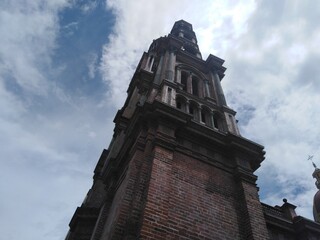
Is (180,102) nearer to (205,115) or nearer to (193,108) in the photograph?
(193,108)

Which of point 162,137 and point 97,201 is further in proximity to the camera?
point 97,201

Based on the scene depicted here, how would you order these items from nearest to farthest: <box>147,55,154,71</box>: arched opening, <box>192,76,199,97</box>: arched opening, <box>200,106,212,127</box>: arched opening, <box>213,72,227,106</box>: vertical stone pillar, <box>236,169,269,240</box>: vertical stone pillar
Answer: <box>236,169,269,240</box>: vertical stone pillar → <box>200,106,212,127</box>: arched opening → <box>213,72,227,106</box>: vertical stone pillar → <box>192,76,199,97</box>: arched opening → <box>147,55,154,71</box>: arched opening

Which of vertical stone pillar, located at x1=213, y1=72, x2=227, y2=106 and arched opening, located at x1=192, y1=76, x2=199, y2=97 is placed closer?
vertical stone pillar, located at x1=213, y1=72, x2=227, y2=106

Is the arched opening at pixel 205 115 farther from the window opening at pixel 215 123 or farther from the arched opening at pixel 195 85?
the arched opening at pixel 195 85

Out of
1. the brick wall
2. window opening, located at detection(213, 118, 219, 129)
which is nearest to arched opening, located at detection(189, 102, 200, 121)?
window opening, located at detection(213, 118, 219, 129)

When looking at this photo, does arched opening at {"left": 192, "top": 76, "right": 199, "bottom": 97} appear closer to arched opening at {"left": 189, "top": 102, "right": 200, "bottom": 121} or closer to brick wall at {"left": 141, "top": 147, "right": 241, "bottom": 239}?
arched opening at {"left": 189, "top": 102, "right": 200, "bottom": 121}

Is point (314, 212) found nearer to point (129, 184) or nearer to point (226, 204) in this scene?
point (226, 204)

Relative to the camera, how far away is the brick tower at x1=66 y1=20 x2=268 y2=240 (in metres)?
7.41

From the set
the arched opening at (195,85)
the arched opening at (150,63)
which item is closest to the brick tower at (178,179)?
the arched opening at (195,85)

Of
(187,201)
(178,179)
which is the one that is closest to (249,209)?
(187,201)

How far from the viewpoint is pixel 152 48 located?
87.3ft

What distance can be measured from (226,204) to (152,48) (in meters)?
20.2

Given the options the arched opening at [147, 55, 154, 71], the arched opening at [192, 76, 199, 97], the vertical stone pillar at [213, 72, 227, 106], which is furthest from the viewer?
the arched opening at [147, 55, 154, 71]

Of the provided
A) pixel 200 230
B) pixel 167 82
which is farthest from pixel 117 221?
pixel 167 82
